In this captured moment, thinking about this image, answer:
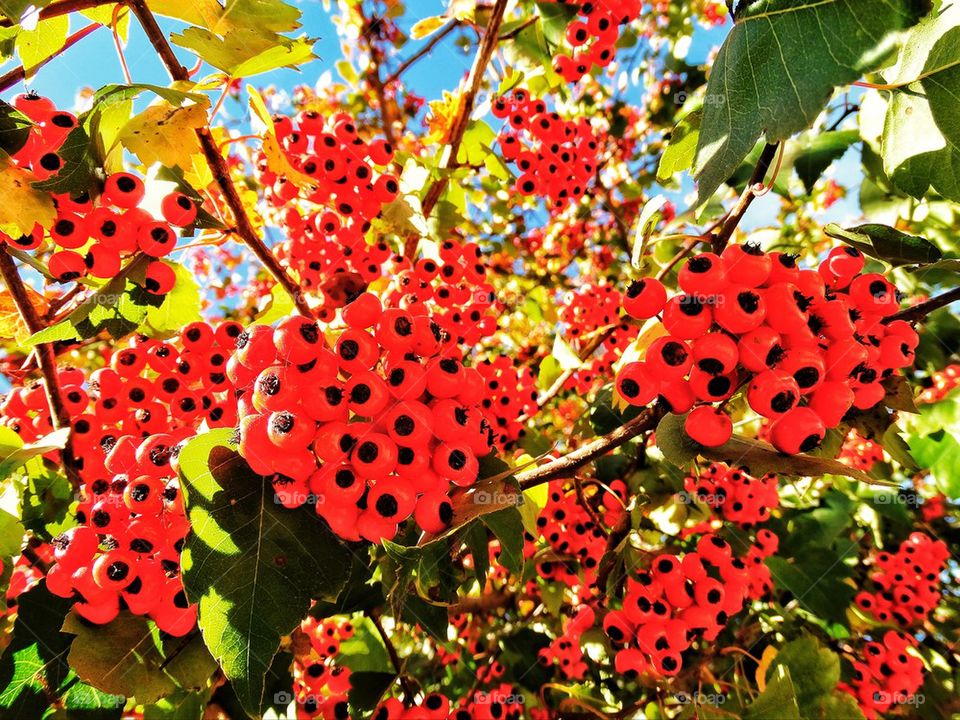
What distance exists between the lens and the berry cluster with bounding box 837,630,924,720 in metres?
3.27

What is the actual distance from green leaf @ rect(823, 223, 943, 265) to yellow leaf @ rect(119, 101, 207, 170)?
238cm

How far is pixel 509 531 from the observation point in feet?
6.21

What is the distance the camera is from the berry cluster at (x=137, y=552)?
1.75 meters

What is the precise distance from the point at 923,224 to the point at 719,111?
445 centimetres

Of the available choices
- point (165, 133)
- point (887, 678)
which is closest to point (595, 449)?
point (165, 133)

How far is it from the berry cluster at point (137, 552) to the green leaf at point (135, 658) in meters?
0.05

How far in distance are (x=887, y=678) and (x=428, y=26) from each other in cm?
529

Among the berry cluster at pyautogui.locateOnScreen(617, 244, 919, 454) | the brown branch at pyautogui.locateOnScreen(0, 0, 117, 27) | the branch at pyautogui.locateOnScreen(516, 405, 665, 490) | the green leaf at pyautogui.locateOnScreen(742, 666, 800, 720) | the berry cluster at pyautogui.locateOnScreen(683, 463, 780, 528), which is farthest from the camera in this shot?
the berry cluster at pyautogui.locateOnScreen(683, 463, 780, 528)

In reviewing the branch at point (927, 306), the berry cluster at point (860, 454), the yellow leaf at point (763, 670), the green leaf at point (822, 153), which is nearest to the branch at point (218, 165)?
the branch at point (927, 306)

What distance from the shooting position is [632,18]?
3736 mm

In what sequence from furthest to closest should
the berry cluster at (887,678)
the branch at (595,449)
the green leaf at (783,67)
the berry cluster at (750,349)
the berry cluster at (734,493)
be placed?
the berry cluster at (734,493) < the berry cluster at (887,678) < the branch at (595,449) < the berry cluster at (750,349) < the green leaf at (783,67)

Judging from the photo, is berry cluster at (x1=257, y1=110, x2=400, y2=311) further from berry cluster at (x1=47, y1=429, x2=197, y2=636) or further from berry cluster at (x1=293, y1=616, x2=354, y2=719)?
berry cluster at (x1=293, y1=616, x2=354, y2=719)

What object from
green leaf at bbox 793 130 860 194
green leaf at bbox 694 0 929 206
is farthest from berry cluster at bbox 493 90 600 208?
green leaf at bbox 694 0 929 206

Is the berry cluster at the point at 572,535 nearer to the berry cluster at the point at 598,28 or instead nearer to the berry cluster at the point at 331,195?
the berry cluster at the point at 331,195
